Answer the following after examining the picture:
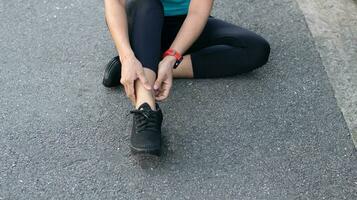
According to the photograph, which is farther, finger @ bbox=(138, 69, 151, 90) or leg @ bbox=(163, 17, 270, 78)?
leg @ bbox=(163, 17, 270, 78)

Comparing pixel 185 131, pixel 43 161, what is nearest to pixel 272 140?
pixel 185 131

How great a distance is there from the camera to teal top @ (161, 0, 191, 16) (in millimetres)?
2797

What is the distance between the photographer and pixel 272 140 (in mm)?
2598

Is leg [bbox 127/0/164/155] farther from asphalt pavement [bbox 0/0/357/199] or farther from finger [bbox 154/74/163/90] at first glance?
asphalt pavement [bbox 0/0/357/199]

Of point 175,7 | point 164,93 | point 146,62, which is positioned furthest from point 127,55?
point 175,7

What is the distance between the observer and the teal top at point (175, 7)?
2.80 meters

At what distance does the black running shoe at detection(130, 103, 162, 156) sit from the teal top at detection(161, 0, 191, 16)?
582mm

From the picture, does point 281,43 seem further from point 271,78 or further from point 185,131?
point 185,131

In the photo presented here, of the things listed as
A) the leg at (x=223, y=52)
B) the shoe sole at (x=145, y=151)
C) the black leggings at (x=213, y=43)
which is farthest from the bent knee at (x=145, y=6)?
the shoe sole at (x=145, y=151)

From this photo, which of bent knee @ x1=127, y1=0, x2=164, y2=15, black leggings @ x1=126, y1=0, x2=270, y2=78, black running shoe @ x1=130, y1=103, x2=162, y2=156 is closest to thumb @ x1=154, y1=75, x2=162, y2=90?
black running shoe @ x1=130, y1=103, x2=162, y2=156

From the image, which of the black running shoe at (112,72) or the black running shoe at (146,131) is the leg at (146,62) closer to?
the black running shoe at (146,131)

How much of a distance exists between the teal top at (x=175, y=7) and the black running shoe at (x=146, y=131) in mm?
582

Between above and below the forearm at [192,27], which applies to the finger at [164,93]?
below

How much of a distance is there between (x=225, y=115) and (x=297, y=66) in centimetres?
59
